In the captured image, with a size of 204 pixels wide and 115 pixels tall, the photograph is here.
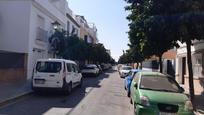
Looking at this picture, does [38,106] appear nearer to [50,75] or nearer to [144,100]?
[50,75]

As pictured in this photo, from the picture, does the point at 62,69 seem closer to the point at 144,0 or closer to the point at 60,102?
the point at 60,102

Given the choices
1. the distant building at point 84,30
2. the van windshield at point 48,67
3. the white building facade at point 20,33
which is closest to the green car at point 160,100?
the van windshield at point 48,67

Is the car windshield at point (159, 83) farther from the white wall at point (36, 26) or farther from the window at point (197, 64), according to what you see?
the white wall at point (36, 26)

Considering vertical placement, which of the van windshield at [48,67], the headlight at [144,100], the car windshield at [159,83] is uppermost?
the van windshield at [48,67]

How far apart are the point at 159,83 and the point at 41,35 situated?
19.1 meters

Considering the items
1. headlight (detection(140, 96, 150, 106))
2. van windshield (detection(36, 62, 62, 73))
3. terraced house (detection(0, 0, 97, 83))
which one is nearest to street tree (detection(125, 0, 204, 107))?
van windshield (detection(36, 62, 62, 73))

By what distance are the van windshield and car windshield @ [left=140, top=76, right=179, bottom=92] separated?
6405 millimetres

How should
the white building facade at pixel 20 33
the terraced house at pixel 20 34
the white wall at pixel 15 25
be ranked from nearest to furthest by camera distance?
the terraced house at pixel 20 34, the white building facade at pixel 20 33, the white wall at pixel 15 25

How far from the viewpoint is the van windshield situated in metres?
18.1

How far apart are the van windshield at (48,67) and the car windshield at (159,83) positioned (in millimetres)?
6405

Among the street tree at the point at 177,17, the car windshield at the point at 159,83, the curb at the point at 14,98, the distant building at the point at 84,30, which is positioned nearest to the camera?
the car windshield at the point at 159,83

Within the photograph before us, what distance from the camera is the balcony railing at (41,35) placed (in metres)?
29.1

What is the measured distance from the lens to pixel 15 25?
87.7ft

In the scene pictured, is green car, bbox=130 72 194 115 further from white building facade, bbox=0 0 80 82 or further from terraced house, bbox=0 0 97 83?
white building facade, bbox=0 0 80 82
